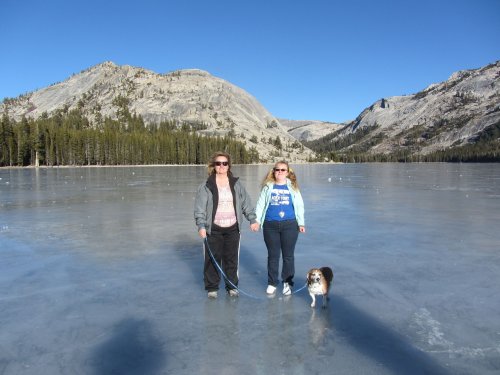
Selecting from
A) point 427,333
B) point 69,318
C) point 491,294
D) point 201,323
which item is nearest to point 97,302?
point 69,318

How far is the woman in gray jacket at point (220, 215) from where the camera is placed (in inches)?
292

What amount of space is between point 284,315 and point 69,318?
11.8 feet

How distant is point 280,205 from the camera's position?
7570mm

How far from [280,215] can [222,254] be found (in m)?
1.44

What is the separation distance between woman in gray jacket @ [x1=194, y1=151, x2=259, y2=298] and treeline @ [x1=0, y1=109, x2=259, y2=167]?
324 feet

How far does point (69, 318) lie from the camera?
645cm

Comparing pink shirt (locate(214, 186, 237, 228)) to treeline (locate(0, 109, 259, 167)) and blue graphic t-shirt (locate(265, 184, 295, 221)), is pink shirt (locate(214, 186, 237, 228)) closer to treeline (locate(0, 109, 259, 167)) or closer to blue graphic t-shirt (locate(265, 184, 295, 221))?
blue graphic t-shirt (locate(265, 184, 295, 221))

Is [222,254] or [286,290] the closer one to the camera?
[286,290]

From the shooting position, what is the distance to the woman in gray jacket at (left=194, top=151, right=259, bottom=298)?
7.41 metres

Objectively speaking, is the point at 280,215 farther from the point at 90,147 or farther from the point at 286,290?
the point at 90,147

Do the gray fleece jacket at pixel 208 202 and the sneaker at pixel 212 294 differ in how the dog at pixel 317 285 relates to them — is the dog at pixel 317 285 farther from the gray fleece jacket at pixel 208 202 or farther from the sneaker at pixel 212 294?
the sneaker at pixel 212 294

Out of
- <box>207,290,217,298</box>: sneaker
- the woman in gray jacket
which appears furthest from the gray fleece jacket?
<box>207,290,217,298</box>: sneaker

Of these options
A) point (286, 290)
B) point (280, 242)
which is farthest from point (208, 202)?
point (286, 290)

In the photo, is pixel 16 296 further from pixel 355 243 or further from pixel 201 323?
pixel 355 243
